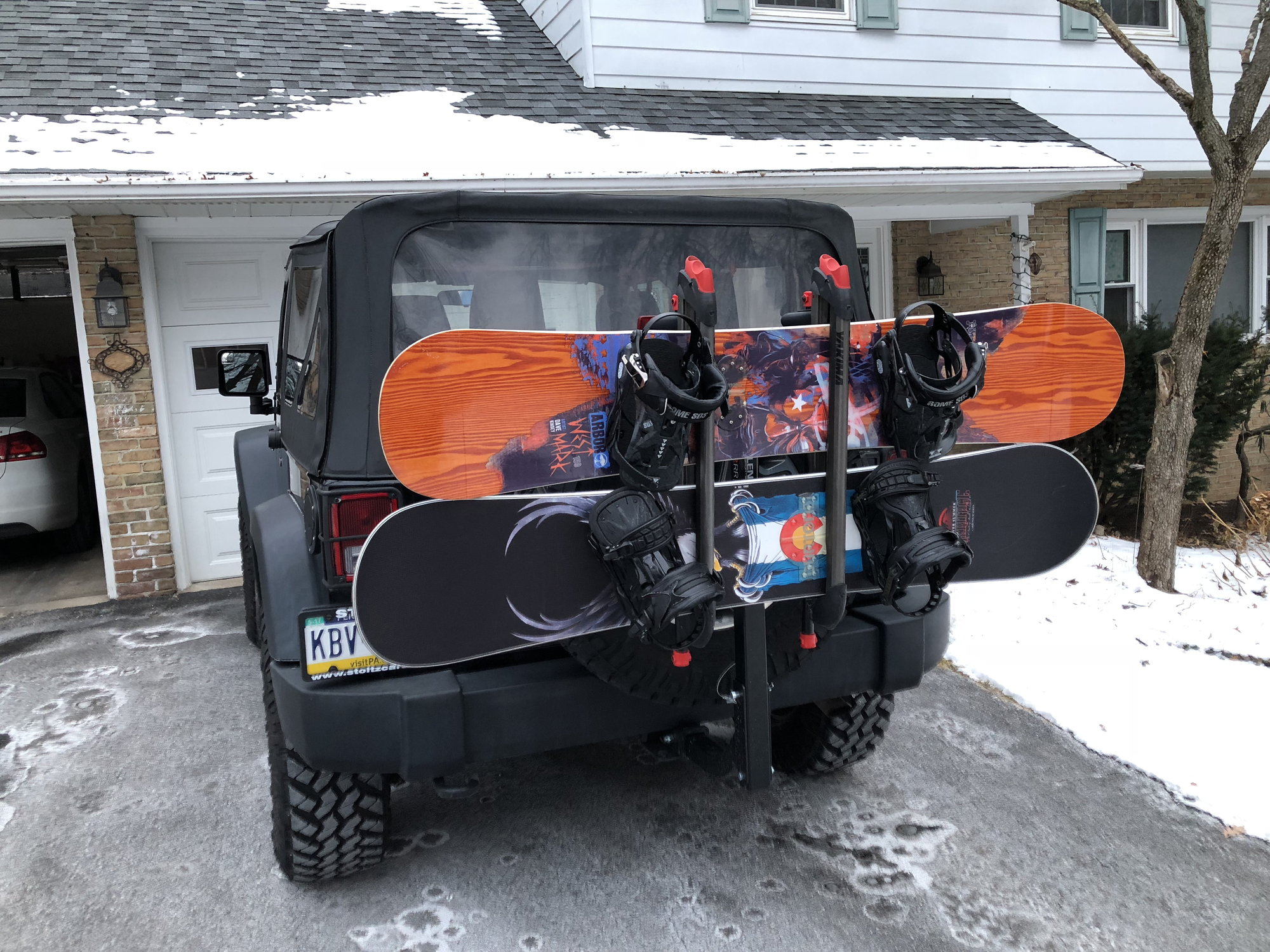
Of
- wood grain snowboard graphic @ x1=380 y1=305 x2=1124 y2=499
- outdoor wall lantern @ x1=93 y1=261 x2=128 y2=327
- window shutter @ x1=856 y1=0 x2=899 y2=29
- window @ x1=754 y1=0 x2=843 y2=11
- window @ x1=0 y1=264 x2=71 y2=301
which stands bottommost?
wood grain snowboard graphic @ x1=380 y1=305 x2=1124 y2=499

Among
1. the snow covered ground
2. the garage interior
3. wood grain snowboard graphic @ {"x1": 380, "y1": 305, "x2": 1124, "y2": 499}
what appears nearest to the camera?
wood grain snowboard graphic @ {"x1": 380, "y1": 305, "x2": 1124, "y2": 499}

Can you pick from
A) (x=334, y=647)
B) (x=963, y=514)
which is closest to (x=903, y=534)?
(x=963, y=514)

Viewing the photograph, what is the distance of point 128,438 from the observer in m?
6.43

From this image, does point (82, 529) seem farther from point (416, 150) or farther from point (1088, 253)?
point (1088, 253)

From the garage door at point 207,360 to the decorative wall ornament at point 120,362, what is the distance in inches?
8.3

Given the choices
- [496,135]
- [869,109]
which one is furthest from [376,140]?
[869,109]

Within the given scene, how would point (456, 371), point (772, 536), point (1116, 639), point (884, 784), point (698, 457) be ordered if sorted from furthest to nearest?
1. point (1116, 639)
2. point (884, 784)
3. point (772, 536)
4. point (698, 457)
5. point (456, 371)

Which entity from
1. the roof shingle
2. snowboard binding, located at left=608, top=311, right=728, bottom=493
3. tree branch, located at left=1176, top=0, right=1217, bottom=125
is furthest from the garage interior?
tree branch, located at left=1176, top=0, right=1217, bottom=125

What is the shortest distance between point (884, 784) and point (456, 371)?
7.54 ft

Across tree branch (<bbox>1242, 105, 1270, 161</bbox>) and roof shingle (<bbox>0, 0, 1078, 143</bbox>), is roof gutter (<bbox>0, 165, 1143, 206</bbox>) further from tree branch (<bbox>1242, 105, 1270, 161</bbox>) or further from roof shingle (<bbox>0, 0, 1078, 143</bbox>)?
tree branch (<bbox>1242, 105, 1270, 161</bbox>)

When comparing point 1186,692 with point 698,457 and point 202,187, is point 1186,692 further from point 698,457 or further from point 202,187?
point 202,187

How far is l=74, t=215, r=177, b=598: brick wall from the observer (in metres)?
6.22

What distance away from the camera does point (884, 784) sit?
11.6 ft

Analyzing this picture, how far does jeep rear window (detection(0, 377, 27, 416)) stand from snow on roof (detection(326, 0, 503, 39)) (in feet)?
12.8
